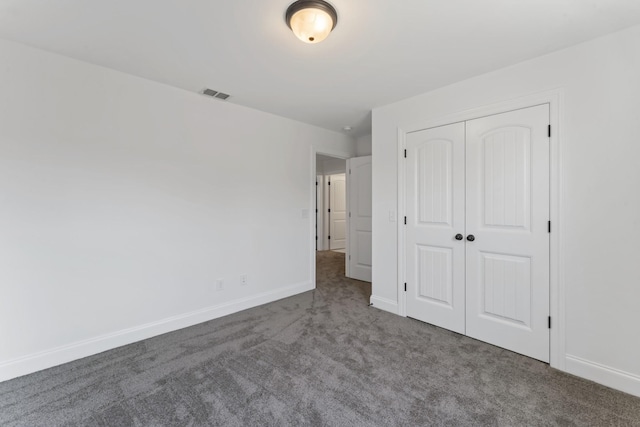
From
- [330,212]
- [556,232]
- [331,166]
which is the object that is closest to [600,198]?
[556,232]

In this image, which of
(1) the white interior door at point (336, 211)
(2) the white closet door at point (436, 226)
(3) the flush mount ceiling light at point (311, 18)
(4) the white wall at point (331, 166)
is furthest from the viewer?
(1) the white interior door at point (336, 211)

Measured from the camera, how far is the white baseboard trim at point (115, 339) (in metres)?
1.98

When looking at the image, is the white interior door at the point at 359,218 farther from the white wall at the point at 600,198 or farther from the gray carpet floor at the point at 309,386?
the white wall at the point at 600,198

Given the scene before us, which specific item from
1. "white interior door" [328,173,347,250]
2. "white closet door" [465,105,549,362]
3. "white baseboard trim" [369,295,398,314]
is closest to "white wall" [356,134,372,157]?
"white closet door" [465,105,549,362]

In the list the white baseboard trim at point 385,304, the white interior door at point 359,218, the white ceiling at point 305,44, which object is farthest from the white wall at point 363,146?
the white baseboard trim at point 385,304

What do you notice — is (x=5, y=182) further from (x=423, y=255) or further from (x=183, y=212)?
(x=423, y=255)

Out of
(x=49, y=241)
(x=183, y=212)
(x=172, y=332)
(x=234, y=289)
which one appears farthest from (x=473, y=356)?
(x=49, y=241)

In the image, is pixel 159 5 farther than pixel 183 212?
No

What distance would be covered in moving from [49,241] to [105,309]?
0.70m

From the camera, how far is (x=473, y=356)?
2.22m

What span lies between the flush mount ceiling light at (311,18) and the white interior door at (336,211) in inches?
230

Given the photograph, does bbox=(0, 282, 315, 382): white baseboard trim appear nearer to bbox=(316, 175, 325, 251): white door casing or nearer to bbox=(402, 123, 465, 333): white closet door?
bbox=(402, 123, 465, 333): white closet door

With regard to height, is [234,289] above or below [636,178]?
below

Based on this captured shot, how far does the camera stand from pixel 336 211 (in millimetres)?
7754
